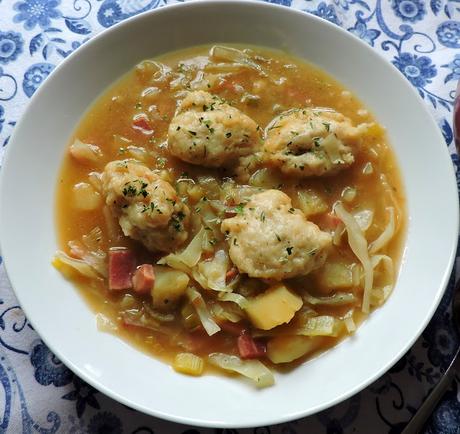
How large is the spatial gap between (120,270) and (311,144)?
164 cm

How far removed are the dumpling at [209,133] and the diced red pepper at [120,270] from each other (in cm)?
84

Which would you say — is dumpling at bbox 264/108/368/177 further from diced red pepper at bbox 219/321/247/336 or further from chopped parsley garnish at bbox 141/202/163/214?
diced red pepper at bbox 219/321/247/336

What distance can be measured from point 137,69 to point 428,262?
262 centimetres

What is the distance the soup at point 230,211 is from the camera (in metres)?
4.00

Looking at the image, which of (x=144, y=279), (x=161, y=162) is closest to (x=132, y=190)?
(x=161, y=162)

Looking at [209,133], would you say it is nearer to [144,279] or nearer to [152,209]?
[152,209]

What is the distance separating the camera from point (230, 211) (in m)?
4.24

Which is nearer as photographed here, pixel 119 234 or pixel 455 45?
pixel 119 234

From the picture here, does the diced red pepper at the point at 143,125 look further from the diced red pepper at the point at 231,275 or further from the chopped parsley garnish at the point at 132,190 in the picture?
the diced red pepper at the point at 231,275

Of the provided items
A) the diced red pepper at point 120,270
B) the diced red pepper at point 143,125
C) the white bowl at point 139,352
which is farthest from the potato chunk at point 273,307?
the diced red pepper at point 143,125

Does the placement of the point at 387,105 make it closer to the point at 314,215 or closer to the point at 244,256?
the point at 314,215

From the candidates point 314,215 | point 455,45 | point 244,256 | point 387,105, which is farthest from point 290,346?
point 455,45

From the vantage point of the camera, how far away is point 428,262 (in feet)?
13.8

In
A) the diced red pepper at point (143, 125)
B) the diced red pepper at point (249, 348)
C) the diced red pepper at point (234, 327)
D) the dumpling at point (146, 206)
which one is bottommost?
the diced red pepper at point (249, 348)
